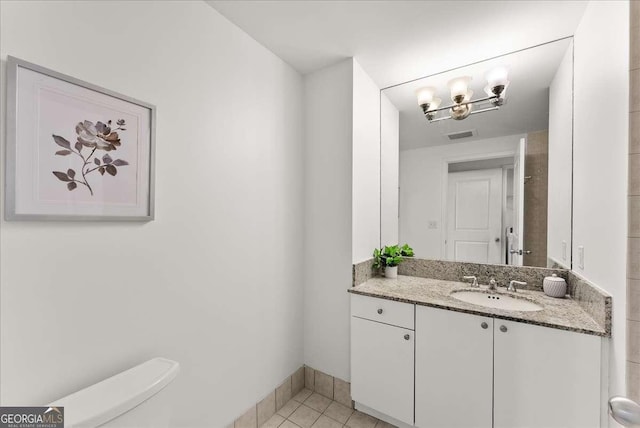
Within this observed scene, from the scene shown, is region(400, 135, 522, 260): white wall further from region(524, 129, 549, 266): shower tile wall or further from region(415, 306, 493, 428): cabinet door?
region(415, 306, 493, 428): cabinet door

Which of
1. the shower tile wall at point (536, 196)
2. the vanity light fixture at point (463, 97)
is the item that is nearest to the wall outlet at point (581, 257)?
the shower tile wall at point (536, 196)

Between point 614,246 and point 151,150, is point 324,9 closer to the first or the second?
point 151,150

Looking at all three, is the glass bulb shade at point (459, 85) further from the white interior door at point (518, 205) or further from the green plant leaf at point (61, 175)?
the green plant leaf at point (61, 175)

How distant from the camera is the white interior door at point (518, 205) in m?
1.83

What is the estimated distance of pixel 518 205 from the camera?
1851 millimetres

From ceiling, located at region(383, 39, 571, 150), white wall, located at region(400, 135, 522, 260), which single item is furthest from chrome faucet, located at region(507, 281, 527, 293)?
ceiling, located at region(383, 39, 571, 150)

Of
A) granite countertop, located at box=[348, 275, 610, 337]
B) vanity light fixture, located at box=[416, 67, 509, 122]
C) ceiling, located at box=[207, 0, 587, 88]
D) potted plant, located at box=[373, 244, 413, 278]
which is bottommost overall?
granite countertop, located at box=[348, 275, 610, 337]

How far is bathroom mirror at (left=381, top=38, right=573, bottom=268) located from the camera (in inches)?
Answer: 67.5

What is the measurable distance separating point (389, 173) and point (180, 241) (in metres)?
1.63

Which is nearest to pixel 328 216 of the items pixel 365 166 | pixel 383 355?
pixel 365 166

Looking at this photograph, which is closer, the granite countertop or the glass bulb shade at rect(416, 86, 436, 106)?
the granite countertop

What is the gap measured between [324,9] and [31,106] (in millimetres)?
1334

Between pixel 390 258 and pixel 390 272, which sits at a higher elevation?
pixel 390 258

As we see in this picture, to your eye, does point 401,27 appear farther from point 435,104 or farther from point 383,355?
point 383,355
